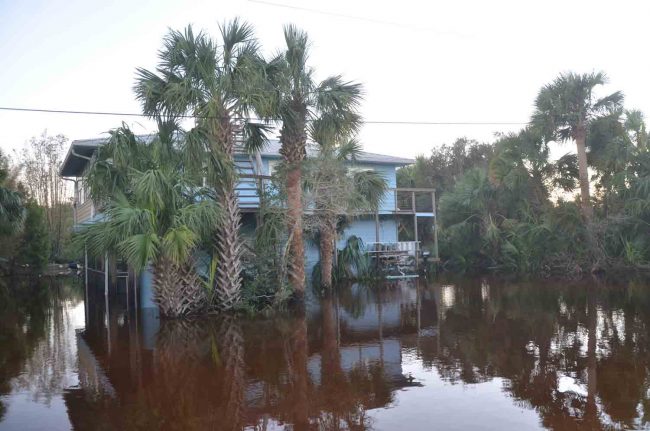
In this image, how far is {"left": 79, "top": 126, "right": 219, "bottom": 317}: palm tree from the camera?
12164 millimetres

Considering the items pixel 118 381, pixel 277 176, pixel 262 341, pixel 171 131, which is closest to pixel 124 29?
pixel 171 131

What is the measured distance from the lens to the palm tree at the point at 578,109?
21.3 meters

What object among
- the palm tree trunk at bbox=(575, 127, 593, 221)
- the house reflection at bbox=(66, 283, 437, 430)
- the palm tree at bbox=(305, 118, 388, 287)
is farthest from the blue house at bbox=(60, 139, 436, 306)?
the house reflection at bbox=(66, 283, 437, 430)

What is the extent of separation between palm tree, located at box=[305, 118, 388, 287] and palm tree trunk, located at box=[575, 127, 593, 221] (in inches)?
327

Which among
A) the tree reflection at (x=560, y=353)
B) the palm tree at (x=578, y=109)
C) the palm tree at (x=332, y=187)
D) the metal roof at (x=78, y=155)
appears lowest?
the tree reflection at (x=560, y=353)

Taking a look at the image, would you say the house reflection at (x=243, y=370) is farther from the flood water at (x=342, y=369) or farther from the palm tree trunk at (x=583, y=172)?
the palm tree trunk at (x=583, y=172)

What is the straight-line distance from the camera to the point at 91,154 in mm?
18578

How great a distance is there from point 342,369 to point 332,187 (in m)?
8.44

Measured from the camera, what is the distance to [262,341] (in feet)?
33.9

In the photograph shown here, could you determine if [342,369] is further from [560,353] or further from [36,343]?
[36,343]

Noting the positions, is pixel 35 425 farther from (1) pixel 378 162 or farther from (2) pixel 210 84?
(1) pixel 378 162

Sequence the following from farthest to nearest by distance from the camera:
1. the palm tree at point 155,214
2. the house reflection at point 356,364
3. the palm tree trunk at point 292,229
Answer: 1. the palm tree trunk at point 292,229
2. the palm tree at point 155,214
3. the house reflection at point 356,364

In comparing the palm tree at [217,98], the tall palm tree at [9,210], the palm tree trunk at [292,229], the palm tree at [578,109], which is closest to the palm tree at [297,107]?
the palm tree trunk at [292,229]

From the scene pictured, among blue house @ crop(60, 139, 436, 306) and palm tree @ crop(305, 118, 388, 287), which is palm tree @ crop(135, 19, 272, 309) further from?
blue house @ crop(60, 139, 436, 306)
